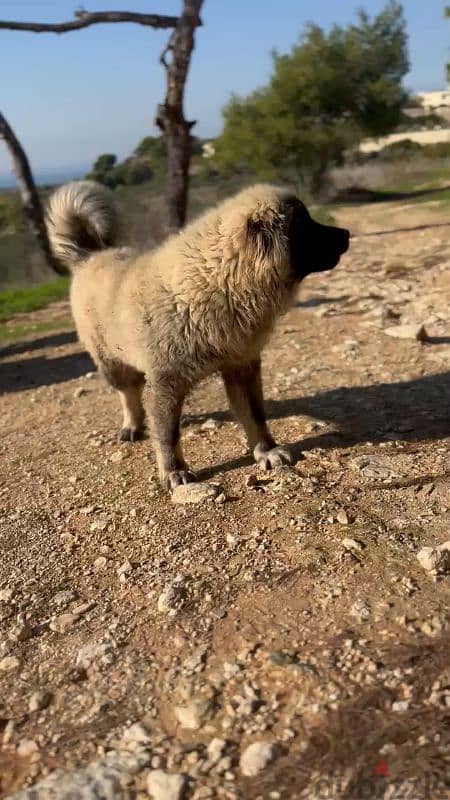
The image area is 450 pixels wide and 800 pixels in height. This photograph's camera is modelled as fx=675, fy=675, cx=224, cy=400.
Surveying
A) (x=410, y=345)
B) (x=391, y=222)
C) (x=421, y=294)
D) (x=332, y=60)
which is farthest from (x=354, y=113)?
(x=410, y=345)

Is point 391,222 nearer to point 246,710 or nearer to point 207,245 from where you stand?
point 207,245

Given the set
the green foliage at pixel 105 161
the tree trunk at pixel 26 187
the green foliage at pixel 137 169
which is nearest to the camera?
the tree trunk at pixel 26 187

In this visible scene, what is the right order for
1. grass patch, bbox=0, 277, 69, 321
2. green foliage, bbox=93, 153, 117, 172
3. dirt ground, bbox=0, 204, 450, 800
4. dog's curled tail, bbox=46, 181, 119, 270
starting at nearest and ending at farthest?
dirt ground, bbox=0, 204, 450, 800 < dog's curled tail, bbox=46, 181, 119, 270 < grass patch, bbox=0, 277, 69, 321 < green foliage, bbox=93, 153, 117, 172

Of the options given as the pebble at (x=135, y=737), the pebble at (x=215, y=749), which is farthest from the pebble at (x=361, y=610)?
the pebble at (x=135, y=737)

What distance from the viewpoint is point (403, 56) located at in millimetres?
36031

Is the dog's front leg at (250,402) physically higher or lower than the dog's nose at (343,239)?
lower

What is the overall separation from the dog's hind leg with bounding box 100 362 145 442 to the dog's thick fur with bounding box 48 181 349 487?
1.73 feet

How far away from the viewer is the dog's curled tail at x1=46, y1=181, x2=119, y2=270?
564 centimetres

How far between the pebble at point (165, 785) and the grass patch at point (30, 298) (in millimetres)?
11582

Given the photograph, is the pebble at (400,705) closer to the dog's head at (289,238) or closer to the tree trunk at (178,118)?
the dog's head at (289,238)

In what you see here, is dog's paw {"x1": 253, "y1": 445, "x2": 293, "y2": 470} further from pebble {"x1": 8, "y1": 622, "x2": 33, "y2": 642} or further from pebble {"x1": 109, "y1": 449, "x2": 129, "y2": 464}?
pebble {"x1": 8, "y1": 622, "x2": 33, "y2": 642}

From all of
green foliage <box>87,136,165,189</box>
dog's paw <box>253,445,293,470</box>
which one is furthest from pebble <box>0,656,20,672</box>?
green foliage <box>87,136,165,189</box>

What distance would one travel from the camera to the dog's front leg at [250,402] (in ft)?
15.1

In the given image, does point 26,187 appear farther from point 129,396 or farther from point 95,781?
point 95,781
